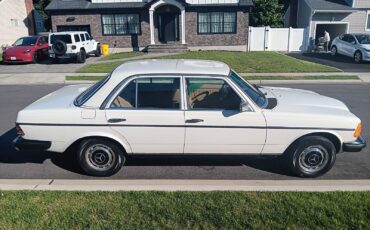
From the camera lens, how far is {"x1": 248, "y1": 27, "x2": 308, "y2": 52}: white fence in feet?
90.7

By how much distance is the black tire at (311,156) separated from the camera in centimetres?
481

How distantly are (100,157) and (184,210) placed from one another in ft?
5.58

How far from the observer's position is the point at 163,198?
13.6ft

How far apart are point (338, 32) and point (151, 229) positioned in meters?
30.7

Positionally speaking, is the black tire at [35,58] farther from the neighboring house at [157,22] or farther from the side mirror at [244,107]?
the side mirror at [244,107]

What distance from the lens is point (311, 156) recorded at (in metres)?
4.91

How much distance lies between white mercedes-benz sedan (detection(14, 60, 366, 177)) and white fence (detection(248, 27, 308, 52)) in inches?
934

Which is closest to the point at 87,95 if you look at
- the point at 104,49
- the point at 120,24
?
the point at 104,49

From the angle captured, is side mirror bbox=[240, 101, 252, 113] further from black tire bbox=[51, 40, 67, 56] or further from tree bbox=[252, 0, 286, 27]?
tree bbox=[252, 0, 286, 27]

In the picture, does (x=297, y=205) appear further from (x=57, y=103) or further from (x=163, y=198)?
(x=57, y=103)

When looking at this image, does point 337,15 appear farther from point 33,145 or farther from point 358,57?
point 33,145

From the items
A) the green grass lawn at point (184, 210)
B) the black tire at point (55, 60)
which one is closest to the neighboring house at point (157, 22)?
the black tire at point (55, 60)

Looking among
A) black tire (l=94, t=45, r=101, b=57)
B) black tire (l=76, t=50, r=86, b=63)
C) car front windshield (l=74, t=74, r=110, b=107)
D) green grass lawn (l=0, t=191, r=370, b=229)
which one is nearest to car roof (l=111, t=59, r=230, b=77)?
car front windshield (l=74, t=74, r=110, b=107)

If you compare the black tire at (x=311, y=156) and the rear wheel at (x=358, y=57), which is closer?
the black tire at (x=311, y=156)
